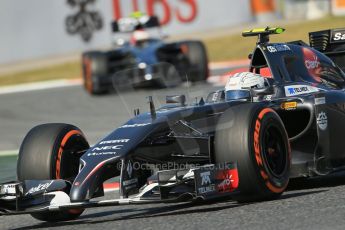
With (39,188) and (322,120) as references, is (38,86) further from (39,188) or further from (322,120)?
(39,188)

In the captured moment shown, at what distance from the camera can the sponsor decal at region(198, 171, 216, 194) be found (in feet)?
23.0

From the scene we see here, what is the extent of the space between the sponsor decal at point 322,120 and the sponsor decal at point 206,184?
1.41 meters

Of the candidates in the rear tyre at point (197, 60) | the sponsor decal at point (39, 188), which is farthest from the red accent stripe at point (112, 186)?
the rear tyre at point (197, 60)

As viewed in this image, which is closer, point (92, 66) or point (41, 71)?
point (92, 66)

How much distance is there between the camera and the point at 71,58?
2783 cm

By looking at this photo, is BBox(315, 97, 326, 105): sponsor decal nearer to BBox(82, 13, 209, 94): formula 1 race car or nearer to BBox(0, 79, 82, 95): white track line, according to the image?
BBox(82, 13, 209, 94): formula 1 race car

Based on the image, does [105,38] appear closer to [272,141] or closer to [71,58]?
[71,58]

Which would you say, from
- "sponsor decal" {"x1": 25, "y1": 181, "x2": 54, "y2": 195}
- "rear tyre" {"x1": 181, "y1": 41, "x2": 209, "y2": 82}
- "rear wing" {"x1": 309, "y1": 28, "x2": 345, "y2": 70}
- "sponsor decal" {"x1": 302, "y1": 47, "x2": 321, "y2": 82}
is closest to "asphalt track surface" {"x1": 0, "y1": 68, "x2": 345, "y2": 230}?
"sponsor decal" {"x1": 25, "y1": 181, "x2": 54, "y2": 195}

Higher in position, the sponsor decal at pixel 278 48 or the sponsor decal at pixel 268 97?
the sponsor decal at pixel 278 48

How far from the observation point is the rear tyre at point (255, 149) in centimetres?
719

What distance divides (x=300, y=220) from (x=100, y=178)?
1557 millimetres

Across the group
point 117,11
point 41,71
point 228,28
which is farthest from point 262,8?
point 41,71

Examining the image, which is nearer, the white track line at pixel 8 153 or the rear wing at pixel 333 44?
the rear wing at pixel 333 44

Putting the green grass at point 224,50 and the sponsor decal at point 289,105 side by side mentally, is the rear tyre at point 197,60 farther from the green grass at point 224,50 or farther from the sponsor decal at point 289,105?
the sponsor decal at point 289,105
